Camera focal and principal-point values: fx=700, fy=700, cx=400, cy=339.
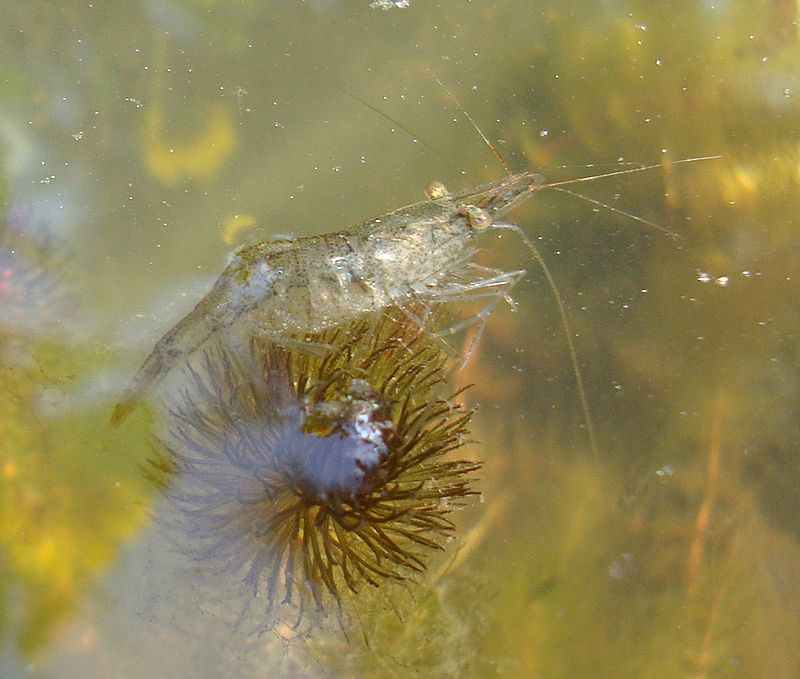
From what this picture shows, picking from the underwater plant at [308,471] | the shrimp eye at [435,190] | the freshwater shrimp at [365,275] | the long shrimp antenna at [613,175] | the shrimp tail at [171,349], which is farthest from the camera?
the shrimp eye at [435,190]

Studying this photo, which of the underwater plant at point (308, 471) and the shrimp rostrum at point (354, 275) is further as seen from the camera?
the shrimp rostrum at point (354, 275)

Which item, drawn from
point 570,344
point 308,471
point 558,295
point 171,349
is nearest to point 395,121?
point 558,295

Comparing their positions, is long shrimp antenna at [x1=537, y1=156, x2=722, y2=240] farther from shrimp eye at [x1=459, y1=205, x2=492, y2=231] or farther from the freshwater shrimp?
shrimp eye at [x1=459, y1=205, x2=492, y2=231]

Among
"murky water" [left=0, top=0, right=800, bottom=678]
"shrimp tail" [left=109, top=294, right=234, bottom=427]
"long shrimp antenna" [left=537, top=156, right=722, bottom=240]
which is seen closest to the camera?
"murky water" [left=0, top=0, right=800, bottom=678]

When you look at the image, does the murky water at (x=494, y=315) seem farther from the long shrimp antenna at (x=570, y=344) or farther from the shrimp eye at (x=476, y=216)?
the shrimp eye at (x=476, y=216)

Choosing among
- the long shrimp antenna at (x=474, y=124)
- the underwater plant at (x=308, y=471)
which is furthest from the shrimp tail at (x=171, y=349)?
the long shrimp antenna at (x=474, y=124)

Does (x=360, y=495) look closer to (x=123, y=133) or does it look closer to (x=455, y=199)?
(x=455, y=199)

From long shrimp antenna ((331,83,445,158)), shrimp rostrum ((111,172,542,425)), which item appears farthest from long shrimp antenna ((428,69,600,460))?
long shrimp antenna ((331,83,445,158))
